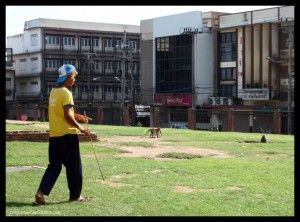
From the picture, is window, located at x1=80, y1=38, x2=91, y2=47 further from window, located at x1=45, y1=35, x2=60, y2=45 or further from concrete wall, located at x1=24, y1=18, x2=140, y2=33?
window, located at x1=45, y1=35, x2=60, y2=45

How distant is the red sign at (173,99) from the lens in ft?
183

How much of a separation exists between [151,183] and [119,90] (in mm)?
62656

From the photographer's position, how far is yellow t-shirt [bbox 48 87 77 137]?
25.5 feet

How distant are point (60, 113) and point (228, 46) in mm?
46618

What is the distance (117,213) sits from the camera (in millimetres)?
6879

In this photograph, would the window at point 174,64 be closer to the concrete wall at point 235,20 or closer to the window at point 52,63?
the concrete wall at point 235,20

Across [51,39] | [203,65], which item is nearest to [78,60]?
[51,39]

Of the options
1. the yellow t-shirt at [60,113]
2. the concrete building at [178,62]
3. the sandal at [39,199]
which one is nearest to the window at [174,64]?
the concrete building at [178,62]

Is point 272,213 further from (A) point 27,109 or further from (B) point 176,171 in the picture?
(A) point 27,109

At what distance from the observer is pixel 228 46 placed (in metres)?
53.2

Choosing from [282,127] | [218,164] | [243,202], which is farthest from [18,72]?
[243,202]

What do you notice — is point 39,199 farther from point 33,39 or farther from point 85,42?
point 85,42

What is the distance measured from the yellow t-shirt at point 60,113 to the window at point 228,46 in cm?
4560
